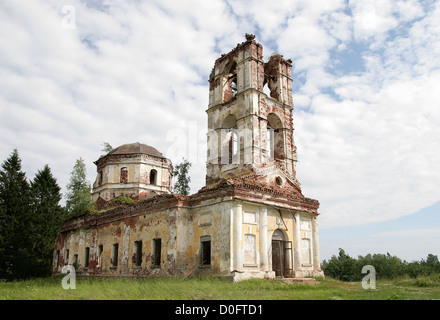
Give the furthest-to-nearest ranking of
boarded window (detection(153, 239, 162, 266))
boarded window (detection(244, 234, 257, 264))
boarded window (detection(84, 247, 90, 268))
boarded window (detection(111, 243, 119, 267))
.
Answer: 1. boarded window (detection(84, 247, 90, 268))
2. boarded window (detection(111, 243, 119, 267))
3. boarded window (detection(153, 239, 162, 266))
4. boarded window (detection(244, 234, 257, 264))

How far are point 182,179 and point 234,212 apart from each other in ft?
70.5

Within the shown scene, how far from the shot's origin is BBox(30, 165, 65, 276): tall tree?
31297 millimetres

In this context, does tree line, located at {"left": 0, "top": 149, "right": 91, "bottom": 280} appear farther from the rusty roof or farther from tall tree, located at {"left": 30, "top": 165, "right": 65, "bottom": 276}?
the rusty roof

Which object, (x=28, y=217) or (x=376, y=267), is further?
(x=376, y=267)

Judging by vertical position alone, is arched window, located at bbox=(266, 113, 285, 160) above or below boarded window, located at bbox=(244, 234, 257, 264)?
above

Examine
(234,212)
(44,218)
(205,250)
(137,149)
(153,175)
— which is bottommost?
(205,250)

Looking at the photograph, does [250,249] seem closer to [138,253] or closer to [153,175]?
[138,253]

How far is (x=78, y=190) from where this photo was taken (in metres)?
35.8

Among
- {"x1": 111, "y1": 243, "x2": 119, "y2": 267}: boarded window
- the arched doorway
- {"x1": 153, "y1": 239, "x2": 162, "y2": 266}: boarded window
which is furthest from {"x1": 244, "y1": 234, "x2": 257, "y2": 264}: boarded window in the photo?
{"x1": 111, "y1": 243, "x2": 119, "y2": 267}: boarded window

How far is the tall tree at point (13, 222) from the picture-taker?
2952cm

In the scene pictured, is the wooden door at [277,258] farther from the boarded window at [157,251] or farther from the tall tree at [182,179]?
the tall tree at [182,179]

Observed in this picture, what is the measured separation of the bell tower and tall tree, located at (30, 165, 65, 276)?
19.4 m

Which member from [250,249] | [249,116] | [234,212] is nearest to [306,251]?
[250,249]
